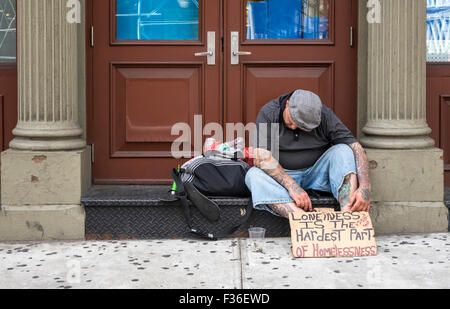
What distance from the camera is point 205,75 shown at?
586 centimetres

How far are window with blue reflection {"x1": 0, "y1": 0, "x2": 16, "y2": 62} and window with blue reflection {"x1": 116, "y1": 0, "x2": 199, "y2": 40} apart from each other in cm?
85

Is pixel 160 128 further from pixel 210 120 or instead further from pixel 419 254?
pixel 419 254

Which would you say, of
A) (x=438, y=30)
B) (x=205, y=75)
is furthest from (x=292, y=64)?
(x=438, y=30)

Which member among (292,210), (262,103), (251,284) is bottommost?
(251,284)

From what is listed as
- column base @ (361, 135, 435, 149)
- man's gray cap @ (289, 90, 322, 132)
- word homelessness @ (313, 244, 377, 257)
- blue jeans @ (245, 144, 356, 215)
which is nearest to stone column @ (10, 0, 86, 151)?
blue jeans @ (245, 144, 356, 215)

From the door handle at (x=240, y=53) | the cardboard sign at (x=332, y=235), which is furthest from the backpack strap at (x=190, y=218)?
the door handle at (x=240, y=53)

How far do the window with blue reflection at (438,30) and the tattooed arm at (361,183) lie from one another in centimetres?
122

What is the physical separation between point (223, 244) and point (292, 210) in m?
0.56

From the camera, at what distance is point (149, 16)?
19.4 ft

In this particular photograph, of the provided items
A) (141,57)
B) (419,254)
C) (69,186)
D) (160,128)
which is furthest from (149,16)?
(419,254)

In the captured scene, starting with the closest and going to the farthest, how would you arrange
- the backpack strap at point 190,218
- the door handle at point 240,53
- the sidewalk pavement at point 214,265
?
the sidewalk pavement at point 214,265 < the backpack strap at point 190,218 < the door handle at point 240,53

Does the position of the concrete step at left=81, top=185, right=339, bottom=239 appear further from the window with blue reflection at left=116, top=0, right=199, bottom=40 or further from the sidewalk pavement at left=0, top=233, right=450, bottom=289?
the window with blue reflection at left=116, top=0, right=199, bottom=40

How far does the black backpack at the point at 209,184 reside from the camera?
5.26 metres

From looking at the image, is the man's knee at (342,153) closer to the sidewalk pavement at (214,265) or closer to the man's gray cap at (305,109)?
the man's gray cap at (305,109)
